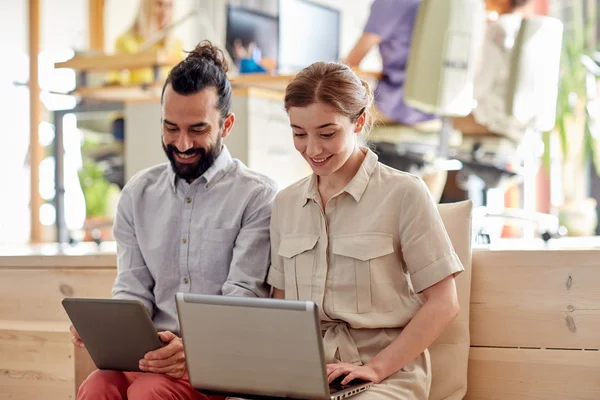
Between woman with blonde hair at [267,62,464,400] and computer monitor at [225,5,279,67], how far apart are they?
233 cm

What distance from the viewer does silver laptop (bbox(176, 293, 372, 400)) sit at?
1232 millimetres

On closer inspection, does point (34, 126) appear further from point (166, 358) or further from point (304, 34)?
point (166, 358)

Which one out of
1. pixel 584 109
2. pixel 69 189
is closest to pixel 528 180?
pixel 584 109

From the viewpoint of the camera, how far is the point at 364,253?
1.47m

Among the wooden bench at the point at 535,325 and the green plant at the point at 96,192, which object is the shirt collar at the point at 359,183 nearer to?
the wooden bench at the point at 535,325

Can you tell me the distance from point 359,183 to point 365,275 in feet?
0.54

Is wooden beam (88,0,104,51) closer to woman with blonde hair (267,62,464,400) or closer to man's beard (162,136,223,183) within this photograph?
man's beard (162,136,223,183)

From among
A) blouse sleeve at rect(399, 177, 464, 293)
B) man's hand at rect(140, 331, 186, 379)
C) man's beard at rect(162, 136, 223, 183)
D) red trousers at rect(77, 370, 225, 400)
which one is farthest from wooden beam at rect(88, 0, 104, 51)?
blouse sleeve at rect(399, 177, 464, 293)

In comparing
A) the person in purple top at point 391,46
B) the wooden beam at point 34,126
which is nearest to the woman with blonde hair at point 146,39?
the wooden beam at point 34,126

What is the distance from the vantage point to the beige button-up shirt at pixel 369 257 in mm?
1448

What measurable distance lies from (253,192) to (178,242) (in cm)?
19

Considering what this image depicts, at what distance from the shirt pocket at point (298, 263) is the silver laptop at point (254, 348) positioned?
0.82 feet

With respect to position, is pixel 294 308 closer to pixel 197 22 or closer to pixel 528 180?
pixel 528 180

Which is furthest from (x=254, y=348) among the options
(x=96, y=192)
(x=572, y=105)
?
(x=96, y=192)
